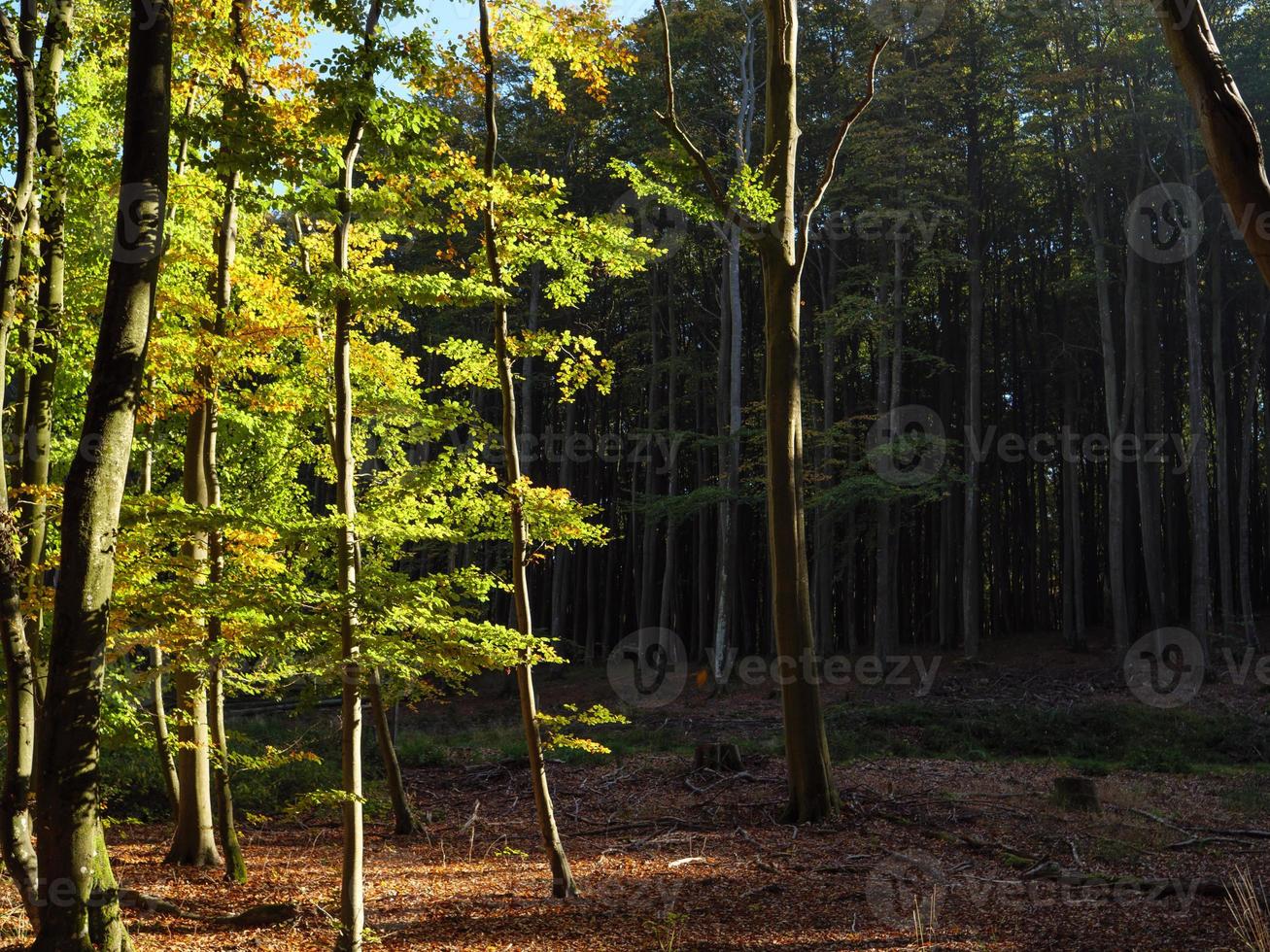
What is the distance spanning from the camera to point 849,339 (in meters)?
28.8

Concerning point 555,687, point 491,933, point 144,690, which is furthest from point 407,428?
point 555,687

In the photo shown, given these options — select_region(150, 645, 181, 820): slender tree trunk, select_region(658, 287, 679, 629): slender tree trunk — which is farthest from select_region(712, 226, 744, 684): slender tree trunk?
select_region(150, 645, 181, 820): slender tree trunk

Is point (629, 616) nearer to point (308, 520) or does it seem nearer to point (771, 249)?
point (771, 249)

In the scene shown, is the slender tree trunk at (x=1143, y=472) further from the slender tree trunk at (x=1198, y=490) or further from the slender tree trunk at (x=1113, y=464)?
the slender tree trunk at (x=1198, y=490)

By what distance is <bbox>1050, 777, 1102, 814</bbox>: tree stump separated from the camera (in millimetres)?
10617

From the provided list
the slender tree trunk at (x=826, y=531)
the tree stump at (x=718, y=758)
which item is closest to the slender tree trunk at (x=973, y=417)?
the slender tree trunk at (x=826, y=531)

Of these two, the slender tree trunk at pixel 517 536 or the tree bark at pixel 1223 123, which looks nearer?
the tree bark at pixel 1223 123

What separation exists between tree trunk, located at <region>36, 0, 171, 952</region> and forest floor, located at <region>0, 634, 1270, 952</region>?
1.93m

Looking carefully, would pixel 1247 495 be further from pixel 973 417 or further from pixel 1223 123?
pixel 1223 123

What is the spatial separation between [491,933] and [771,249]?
23.4 feet

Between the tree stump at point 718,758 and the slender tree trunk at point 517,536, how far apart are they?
205 inches

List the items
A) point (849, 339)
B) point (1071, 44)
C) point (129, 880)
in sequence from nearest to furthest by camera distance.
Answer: point (129, 880)
point (1071, 44)
point (849, 339)

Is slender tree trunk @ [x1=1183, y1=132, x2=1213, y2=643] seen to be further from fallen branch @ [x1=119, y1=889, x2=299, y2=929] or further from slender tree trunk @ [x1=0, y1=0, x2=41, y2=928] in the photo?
slender tree trunk @ [x1=0, y1=0, x2=41, y2=928]

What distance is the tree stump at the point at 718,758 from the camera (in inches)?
510
